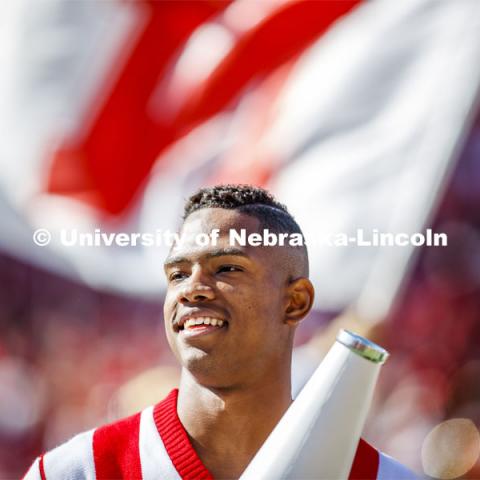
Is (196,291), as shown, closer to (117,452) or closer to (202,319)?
(202,319)

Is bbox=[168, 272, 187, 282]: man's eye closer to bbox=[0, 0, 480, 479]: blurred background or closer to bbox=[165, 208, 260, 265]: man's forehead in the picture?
bbox=[165, 208, 260, 265]: man's forehead

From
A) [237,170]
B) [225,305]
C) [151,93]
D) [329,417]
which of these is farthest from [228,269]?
[151,93]

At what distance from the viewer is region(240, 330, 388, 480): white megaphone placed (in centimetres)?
98

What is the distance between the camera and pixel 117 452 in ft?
4.80

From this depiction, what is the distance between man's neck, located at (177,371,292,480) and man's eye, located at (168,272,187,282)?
5.2 inches

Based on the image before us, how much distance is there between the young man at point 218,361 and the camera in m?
1.41

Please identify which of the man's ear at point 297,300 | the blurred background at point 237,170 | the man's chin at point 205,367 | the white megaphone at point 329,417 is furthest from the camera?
the blurred background at point 237,170

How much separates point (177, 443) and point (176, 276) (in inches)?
9.2

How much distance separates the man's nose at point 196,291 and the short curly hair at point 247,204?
13 centimetres

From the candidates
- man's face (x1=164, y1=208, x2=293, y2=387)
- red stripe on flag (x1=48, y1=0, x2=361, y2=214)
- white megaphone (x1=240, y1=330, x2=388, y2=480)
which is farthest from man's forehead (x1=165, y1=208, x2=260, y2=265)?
red stripe on flag (x1=48, y1=0, x2=361, y2=214)

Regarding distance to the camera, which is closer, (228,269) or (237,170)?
(228,269)

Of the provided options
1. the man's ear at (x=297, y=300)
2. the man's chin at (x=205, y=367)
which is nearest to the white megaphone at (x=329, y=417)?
the man's chin at (x=205, y=367)

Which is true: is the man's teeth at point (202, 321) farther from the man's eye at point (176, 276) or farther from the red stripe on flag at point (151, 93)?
the red stripe on flag at point (151, 93)

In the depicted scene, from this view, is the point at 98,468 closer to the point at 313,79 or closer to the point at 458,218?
the point at 313,79
